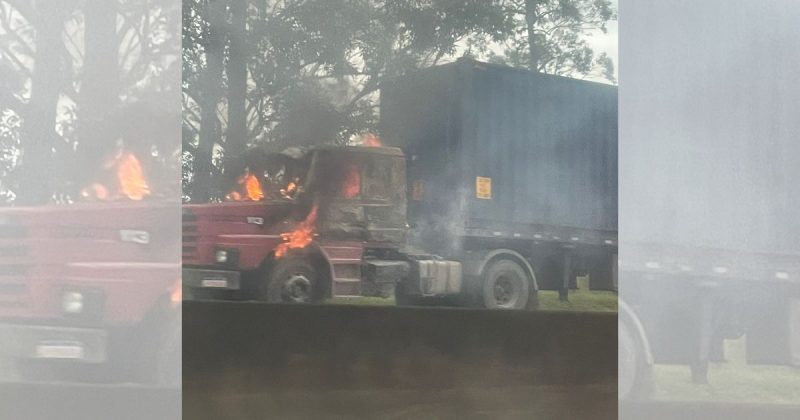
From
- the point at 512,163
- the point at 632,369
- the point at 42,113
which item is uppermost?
the point at 42,113

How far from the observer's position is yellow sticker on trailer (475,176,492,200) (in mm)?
2865

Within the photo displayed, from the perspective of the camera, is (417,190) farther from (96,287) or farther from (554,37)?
(96,287)

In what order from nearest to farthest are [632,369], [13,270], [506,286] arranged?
1. [13,270]
2. [506,286]
3. [632,369]

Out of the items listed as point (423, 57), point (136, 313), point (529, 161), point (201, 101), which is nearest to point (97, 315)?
point (136, 313)

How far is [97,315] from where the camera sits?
2.49 metres

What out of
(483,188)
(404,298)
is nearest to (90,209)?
(404,298)

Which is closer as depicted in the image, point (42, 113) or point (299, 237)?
point (42, 113)

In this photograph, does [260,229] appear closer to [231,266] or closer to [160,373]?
[231,266]

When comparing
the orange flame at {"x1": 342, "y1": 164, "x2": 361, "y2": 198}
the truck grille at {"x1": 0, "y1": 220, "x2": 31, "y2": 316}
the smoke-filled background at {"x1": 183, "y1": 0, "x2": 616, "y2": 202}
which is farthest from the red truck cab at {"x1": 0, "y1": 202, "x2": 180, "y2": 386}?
the orange flame at {"x1": 342, "y1": 164, "x2": 361, "y2": 198}

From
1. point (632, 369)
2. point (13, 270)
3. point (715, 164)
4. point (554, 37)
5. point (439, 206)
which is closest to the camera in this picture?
point (13, 270)

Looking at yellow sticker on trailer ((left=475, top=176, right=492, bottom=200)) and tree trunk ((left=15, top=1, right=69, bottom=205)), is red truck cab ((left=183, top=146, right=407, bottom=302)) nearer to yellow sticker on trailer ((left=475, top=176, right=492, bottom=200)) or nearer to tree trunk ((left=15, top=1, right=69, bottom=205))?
A: yellow sticker on trailer ((left=475, top=176, right=492, bottom=200))

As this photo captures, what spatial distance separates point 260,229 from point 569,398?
1.33 m

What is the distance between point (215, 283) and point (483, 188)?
97 centimetres

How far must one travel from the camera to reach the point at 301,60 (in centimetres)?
268
